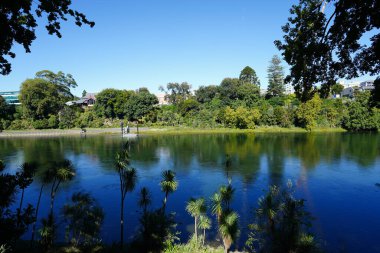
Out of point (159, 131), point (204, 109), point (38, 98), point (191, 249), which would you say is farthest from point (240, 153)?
point (38, 98)

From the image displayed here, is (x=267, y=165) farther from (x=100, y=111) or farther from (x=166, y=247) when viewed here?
(x=100, y=111)

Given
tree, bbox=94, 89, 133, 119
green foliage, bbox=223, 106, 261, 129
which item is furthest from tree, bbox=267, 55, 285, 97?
tree, bbox=94, 89, 133, 119

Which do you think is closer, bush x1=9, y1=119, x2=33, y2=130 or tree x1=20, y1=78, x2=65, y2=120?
tree x1=20, y1=78, x2=65, y2=120

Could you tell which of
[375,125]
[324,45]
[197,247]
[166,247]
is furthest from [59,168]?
[375,125]

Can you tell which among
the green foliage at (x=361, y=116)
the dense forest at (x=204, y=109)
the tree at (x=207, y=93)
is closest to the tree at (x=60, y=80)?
the dense forest at (x=204, y=109)

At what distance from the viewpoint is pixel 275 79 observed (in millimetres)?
100188

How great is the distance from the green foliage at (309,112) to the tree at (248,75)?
1270 inches

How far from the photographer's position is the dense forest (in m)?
79.7

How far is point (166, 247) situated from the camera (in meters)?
16.1

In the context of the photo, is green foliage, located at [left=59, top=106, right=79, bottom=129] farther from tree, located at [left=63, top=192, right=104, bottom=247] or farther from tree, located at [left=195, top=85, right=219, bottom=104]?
tree, located at [left=63, top=192, right=104, bottom=247]

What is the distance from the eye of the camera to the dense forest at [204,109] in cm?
7969

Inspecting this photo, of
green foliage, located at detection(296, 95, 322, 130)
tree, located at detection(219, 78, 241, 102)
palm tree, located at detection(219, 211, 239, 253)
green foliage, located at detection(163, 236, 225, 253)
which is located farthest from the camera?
tree, located at detection(219, 78, 241, 102)

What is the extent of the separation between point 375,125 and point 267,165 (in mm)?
54233

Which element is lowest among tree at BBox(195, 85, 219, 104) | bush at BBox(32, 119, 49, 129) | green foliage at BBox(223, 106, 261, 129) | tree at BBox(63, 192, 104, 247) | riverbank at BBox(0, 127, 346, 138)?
tree at BBox(63, 192, 104, 247)
